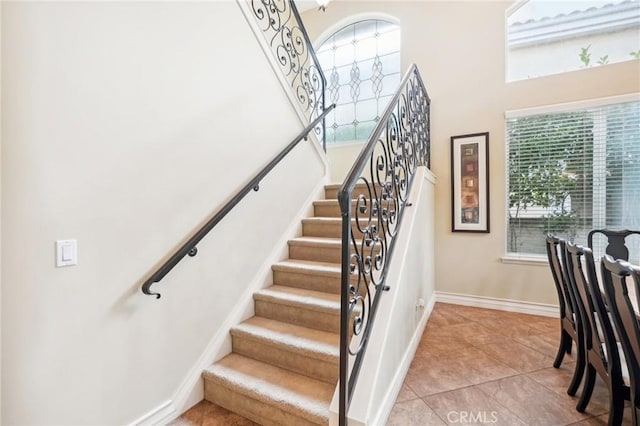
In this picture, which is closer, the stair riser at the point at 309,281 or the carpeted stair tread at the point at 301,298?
the carpeted stair tread at the point at 301,298

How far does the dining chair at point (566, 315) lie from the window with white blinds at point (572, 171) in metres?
1.37

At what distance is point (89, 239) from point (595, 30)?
16.0ft

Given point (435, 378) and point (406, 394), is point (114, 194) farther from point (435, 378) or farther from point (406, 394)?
point (435, 378)

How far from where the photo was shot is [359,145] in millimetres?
4484

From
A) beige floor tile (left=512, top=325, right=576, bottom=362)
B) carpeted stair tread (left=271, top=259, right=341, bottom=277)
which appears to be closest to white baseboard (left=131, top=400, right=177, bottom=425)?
carpeted stair tread (left=271, top=259, right=341, bottom=277)

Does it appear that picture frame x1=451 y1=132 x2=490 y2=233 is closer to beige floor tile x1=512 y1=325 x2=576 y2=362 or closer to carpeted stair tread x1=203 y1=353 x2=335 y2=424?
beige floor tile x1=512 y1=325 x2=576 y2=362

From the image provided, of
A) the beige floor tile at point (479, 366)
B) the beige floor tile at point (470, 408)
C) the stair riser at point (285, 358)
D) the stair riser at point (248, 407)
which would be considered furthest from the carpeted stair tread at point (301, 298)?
the beige floor tile at point (479, 366)

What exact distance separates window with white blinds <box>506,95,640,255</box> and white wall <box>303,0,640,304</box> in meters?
0.15

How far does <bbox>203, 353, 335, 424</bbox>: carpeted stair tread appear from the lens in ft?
5.36

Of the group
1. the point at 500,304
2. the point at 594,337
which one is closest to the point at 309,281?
the point at 594,337

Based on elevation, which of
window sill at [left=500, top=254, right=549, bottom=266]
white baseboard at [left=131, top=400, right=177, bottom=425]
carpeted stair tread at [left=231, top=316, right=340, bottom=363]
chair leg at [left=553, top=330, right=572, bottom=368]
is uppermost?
window sill at [left=500, top=254, right=549, bottom=266]

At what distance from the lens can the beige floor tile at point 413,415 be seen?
5.70 ft

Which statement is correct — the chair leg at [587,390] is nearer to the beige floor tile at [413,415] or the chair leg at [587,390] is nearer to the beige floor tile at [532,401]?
the beige floor tile at [532,401]

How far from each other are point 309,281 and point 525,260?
2597mm
